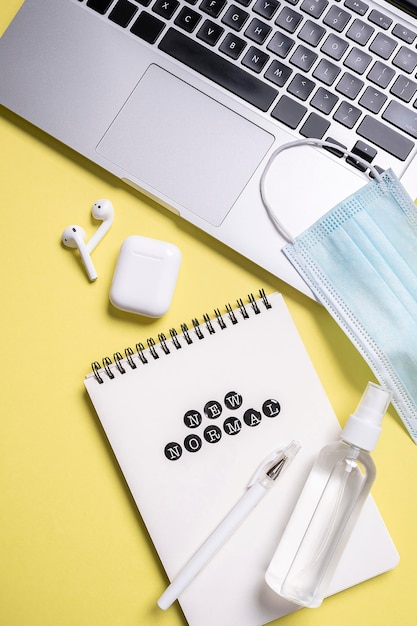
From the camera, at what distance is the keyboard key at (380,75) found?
2.05 feet

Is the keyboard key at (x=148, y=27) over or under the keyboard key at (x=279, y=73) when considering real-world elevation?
under

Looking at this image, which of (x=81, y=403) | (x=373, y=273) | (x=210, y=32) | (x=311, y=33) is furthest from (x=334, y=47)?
(x=81, y=403)

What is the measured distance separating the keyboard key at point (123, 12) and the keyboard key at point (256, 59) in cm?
13

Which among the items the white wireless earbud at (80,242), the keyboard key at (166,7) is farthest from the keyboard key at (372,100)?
the white wireless earbud at (80,242)

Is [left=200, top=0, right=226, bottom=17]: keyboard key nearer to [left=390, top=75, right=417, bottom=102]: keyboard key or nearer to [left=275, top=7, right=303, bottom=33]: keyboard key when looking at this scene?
[left=275, top=7, right=303, bottom=33]: keyboard key

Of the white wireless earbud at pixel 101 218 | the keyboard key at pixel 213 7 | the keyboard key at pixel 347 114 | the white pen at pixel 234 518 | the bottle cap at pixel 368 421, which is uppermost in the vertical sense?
the keyboard key at pixel 213 7

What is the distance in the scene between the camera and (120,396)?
64 centimetres

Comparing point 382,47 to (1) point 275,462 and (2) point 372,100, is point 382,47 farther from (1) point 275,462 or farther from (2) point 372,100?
(1) point 275,462

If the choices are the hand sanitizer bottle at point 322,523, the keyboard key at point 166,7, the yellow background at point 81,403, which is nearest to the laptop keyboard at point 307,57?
the keyboard key at point 166,7

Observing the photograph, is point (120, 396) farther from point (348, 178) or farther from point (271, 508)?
point (348, 178)

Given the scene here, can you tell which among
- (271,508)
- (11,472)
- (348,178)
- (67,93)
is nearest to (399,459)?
(271,508)

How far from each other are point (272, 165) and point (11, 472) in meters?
0.43

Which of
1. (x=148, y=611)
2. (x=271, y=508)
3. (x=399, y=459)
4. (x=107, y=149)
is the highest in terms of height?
(x=107, y=149)

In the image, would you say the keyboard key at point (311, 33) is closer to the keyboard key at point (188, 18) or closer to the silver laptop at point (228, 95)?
the silver laptop at point (228, 95)
